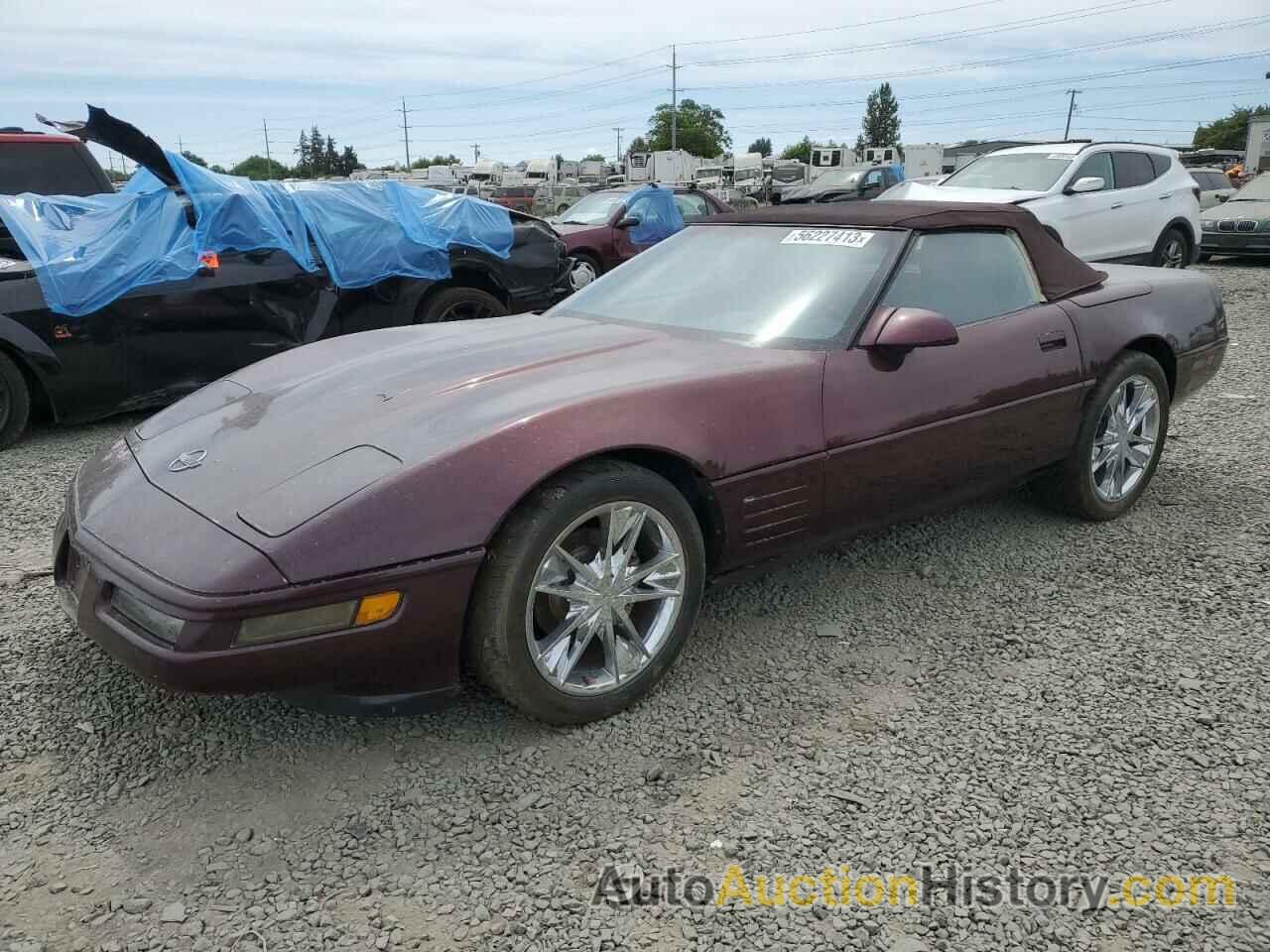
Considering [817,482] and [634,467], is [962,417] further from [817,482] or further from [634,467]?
[634,467]

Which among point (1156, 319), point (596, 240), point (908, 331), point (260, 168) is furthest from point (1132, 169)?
point (260, 168)

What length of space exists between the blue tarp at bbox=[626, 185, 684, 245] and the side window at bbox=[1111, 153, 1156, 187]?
5044 mm

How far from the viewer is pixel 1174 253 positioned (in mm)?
11070

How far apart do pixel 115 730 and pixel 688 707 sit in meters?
1.52

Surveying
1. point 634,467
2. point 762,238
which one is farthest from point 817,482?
point 762,238

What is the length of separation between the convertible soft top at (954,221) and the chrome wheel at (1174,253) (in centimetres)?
818

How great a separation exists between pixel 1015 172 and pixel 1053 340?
7.72m

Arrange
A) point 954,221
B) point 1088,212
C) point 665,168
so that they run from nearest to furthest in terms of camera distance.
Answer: point 954,221, point 1088,212, point 665,168

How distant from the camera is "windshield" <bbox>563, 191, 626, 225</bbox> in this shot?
12.2m

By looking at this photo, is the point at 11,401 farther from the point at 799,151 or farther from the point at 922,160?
the point at 799,151

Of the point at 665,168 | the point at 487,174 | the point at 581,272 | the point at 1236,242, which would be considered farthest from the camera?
the point at 487,174

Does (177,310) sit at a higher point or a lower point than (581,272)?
higher

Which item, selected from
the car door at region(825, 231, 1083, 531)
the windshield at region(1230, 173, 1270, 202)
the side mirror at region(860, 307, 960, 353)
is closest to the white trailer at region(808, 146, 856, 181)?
the windshield at region(1230, 173, 1270, 202)

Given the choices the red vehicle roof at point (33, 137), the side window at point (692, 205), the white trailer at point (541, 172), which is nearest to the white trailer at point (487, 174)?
the white trailer at point (541, 172)
